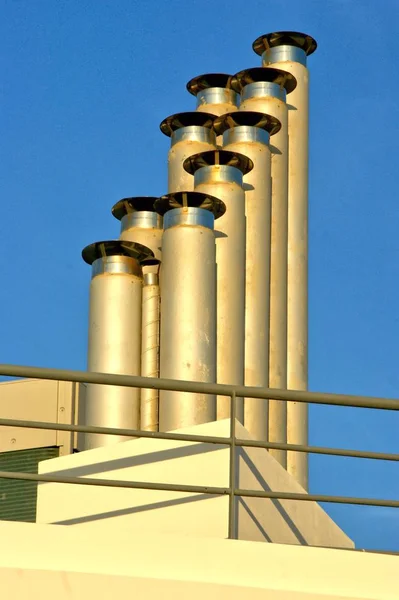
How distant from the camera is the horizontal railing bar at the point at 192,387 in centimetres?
973

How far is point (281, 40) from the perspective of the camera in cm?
1750

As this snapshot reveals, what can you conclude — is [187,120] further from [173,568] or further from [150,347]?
[173,568]

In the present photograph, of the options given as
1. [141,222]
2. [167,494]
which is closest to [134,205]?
[141,222]

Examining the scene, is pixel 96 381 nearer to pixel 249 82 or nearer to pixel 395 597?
pixel 395 597

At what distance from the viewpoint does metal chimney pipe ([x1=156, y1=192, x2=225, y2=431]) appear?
13.8 meters

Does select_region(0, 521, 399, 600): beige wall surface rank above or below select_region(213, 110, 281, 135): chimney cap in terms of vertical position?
below

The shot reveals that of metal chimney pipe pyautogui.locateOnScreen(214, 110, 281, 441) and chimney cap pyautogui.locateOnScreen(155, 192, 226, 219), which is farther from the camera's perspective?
metal chimney pipe pyautogui.locateOnScreen(214, 110, 281, 441)

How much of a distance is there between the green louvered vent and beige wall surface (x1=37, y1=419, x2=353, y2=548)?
10.0 ft

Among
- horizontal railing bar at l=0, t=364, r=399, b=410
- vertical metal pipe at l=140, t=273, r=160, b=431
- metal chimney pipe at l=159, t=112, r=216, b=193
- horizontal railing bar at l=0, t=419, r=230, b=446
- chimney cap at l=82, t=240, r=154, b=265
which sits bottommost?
horizontal railing bar at l=0, t=419, r=230, b=446

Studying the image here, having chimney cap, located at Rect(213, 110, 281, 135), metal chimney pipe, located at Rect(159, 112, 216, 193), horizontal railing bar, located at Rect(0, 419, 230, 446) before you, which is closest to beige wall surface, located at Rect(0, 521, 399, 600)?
horizontal railing bar, located at Rect(0, 419, 230, 446)

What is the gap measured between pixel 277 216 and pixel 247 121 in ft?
3.86

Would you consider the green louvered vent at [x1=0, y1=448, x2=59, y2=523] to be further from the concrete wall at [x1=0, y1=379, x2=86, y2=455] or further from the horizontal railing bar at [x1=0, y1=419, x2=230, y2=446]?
the horizontal railing bar at [x1=0, y1=419, x2=230, y2=446]

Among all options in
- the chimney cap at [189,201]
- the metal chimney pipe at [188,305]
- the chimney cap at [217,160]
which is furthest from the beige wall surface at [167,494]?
the chimney cap at [217,160]

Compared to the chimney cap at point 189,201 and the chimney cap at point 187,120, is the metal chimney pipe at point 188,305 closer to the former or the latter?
the chimney cap at point 189,201
